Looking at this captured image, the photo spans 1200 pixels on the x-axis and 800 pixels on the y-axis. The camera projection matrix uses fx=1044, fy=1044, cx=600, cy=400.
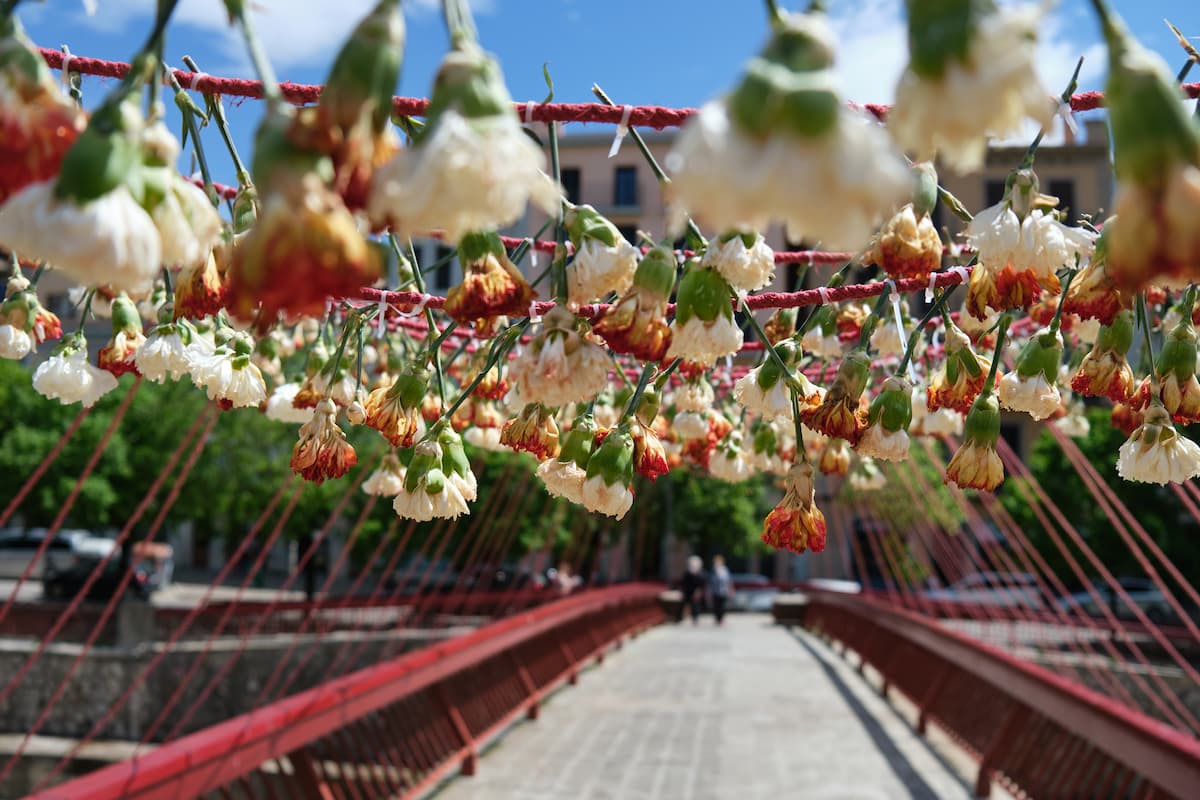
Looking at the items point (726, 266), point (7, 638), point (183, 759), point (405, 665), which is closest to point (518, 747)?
point (405, 665)

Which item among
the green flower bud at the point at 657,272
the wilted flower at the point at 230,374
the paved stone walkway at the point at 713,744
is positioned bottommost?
the paved stone walkway at the point at 713,744

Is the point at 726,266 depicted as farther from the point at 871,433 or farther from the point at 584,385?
the point at 871,433

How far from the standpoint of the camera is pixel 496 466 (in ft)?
67.4

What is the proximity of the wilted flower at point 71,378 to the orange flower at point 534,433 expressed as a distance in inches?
42.4

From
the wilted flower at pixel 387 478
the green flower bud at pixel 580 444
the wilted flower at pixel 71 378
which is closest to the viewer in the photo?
the green flower bud at pixel 580 444

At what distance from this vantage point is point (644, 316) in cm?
114

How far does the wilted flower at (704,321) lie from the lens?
1.21 m

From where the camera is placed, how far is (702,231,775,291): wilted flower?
51.9 inches

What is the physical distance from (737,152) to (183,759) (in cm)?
316

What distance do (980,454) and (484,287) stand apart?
1.10 m

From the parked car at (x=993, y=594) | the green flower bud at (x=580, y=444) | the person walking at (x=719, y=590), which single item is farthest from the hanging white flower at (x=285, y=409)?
the person walking at (x=719, y=590)

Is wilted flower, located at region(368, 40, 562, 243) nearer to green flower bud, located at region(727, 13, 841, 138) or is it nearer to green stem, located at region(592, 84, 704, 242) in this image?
green flower bud, located at region(727, 13, 841, 138)

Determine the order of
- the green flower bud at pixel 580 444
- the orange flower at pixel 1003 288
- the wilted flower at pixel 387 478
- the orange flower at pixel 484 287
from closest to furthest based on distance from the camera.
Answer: the orange flower at pixel 484 287
the orange flower at pixel 1003 288
the green flower bud at pixel 580 444
the wilted flower at pixel 387 478

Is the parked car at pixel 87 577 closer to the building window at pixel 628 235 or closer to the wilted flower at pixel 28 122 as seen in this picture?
the building window at pixel 628 235
